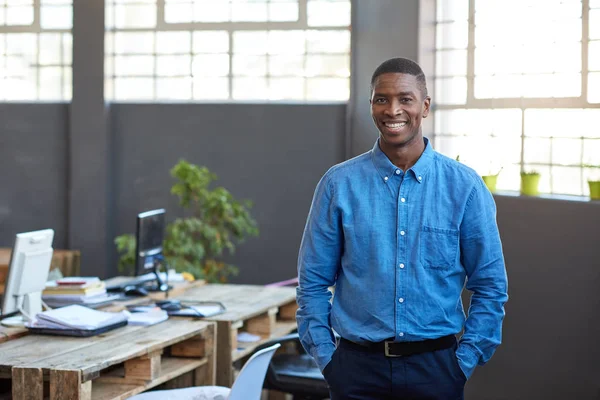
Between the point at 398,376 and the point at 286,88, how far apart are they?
6.09 metres

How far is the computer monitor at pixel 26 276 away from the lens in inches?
175

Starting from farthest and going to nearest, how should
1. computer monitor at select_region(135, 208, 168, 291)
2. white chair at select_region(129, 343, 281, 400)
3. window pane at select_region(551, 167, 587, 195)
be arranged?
window pane at select_region(551, 167, 587, 195) → computer monitor at select_region(135, 208, 168, 291) → white chair at select_region(129, 343, 281, 400)

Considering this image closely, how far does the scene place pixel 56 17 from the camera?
871 cm

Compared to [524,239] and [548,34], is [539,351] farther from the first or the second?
[548,34]

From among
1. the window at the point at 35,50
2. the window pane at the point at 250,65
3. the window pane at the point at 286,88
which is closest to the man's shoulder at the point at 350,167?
the window pane at the point at 286,88

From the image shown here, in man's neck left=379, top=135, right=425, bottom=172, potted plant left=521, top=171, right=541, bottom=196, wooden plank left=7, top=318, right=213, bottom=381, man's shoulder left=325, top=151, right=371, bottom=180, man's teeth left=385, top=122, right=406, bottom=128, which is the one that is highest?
man's teeth left=385, top=122, right=406, bottom=128

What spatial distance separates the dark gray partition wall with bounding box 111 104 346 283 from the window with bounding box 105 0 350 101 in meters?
0.20

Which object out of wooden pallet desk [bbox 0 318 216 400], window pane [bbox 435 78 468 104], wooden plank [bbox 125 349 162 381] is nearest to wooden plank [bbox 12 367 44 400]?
wooden pallet desk [bbox 0 318 216 400]

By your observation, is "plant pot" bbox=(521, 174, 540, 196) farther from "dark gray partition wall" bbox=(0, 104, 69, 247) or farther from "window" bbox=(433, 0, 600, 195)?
"dark gray partition wall" bbox=(0, 104, 69, 247)

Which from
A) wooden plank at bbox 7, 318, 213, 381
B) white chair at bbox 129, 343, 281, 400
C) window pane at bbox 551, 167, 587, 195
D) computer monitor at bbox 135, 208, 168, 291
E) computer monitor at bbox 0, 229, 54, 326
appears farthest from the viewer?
window pane at bbox 551, 167, 587, 195

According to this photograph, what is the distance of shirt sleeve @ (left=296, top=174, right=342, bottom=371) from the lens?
2588mm

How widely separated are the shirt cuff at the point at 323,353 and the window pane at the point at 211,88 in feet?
20.0

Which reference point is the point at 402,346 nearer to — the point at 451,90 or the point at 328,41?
the point at 451,90

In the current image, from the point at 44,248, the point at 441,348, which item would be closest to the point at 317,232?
the point at 441,348
